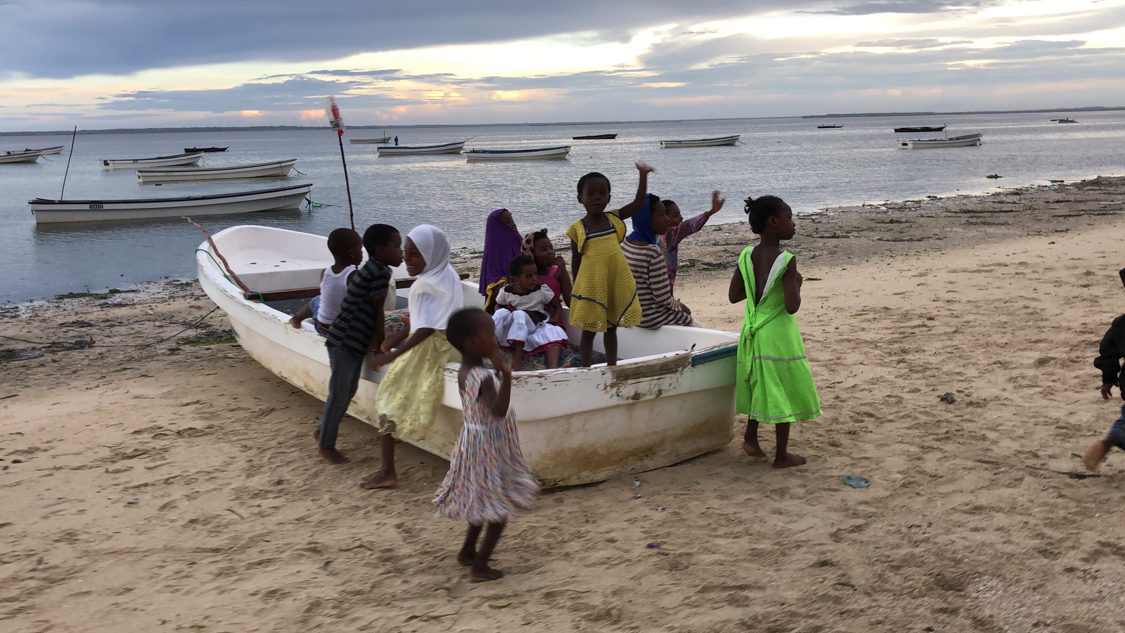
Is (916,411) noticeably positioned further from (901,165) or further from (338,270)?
(901,165)

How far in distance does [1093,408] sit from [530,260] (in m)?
3.44

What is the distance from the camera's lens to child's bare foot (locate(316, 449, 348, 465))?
464cm

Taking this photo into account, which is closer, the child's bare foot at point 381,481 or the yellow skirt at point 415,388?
the yellow skirt at point 415,388

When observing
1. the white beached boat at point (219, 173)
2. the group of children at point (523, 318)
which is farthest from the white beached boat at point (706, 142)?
the group of children at point (523, 318)

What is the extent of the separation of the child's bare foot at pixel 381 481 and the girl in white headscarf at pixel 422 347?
31cm

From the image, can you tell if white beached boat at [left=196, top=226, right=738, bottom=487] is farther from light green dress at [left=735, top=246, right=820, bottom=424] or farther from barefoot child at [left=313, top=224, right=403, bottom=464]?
light green dress at [left=735, top=246, right=820, bottom=424]

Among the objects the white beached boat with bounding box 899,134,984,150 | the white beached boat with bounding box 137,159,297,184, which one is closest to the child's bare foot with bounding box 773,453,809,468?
the white beached boat with bounding box 137,159,297,184

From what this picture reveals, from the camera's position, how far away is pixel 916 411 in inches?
194

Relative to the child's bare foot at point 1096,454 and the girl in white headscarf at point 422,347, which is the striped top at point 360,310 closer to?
the girl in white headscarf at point 422,347

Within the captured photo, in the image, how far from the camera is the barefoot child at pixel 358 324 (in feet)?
13.7

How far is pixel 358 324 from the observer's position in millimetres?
4316

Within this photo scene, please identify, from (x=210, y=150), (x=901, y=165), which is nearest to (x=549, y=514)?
(x=901, y=165)

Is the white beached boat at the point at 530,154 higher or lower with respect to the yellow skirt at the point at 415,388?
higher

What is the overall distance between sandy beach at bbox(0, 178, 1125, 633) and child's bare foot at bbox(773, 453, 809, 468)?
0.13 m
